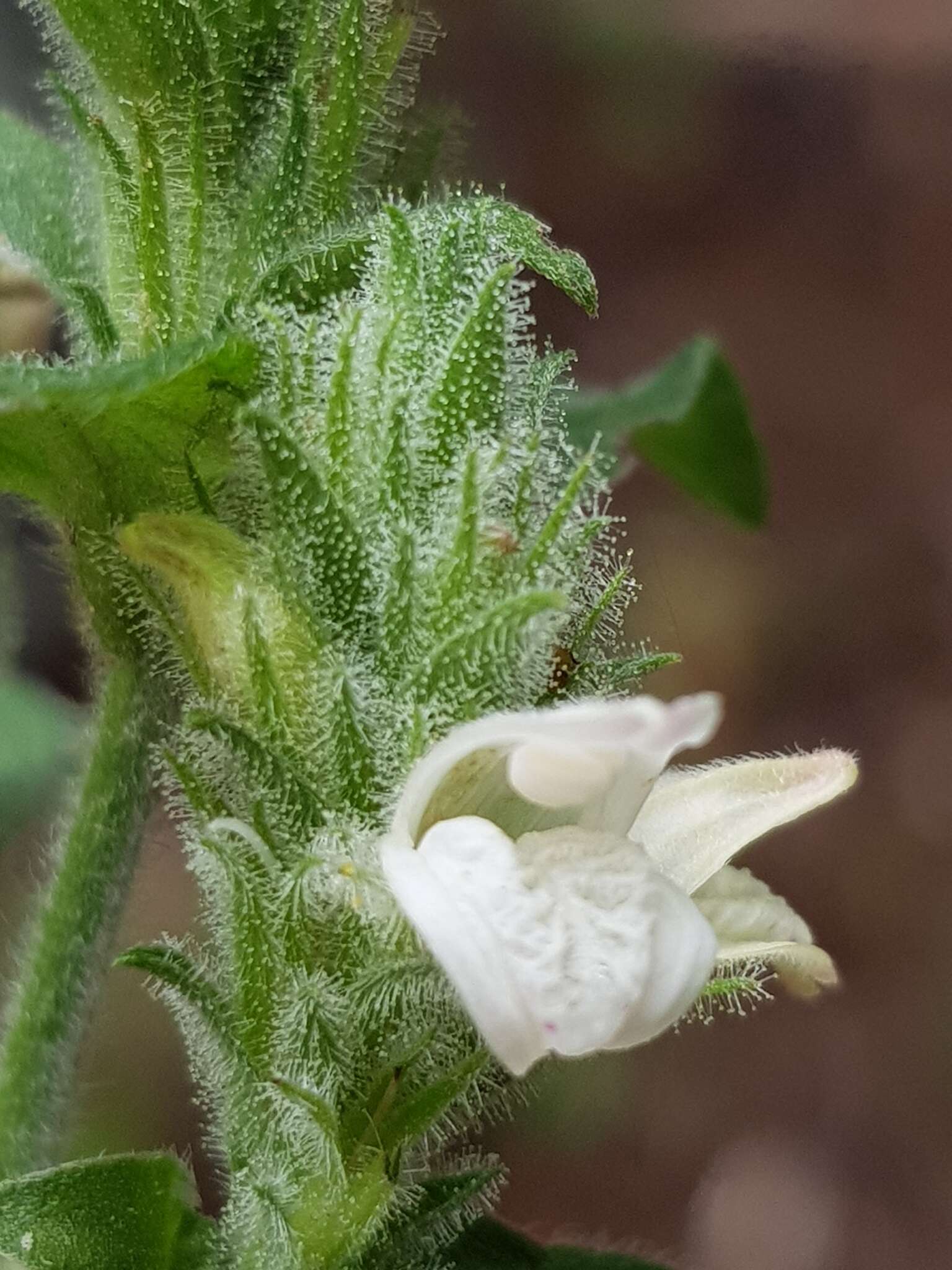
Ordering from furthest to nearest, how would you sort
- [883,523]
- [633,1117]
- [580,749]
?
[883,523] < [633,1117] < [580,749]

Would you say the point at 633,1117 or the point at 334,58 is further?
the point at 633,1117

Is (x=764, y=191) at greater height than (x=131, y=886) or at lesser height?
greater

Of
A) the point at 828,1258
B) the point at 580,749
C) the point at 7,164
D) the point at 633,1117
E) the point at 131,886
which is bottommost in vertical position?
the point at 828,1258

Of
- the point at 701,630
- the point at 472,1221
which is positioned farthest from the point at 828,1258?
the point at 472,1221

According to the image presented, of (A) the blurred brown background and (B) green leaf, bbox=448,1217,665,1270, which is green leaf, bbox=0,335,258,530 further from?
(A) the blurred brown background

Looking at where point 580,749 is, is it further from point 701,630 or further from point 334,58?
point 701,630

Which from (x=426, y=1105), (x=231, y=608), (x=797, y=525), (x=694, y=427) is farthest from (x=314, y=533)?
(x=797, y=525)
